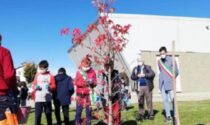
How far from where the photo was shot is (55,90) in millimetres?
14031

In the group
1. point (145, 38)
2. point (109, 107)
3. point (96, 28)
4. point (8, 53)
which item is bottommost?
point (109, 107)

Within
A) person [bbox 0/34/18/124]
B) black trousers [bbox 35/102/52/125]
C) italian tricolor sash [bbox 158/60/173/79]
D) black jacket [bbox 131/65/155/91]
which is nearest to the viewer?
person [bbox 0/34/18/124]

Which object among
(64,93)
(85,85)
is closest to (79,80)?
(85,85)

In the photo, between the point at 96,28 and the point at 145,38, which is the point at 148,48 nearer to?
the point at 145,38

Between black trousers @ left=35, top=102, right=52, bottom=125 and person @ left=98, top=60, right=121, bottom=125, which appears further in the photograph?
black trousers @ left=35, top=102, right=52, bottom=125

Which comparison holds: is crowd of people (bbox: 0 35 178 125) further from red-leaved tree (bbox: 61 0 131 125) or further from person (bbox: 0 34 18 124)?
person (bbox: 0 34 18 124)

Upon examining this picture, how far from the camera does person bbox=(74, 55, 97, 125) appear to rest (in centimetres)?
1230

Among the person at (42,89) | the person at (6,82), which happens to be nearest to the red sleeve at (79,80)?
the person at (42,89)

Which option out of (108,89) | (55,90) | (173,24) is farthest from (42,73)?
(173,24)

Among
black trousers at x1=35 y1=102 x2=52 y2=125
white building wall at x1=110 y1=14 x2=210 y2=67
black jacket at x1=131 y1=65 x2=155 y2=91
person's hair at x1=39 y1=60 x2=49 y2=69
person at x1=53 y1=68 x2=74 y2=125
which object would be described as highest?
white building wall at x1=110 y1=14 x2=210 y2=67

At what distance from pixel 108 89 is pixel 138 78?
11.2 ft

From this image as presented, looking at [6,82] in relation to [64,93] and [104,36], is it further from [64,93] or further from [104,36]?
[64,93]

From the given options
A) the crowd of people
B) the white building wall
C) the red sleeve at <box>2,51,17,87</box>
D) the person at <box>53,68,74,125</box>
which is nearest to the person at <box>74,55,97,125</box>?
the crowd of people

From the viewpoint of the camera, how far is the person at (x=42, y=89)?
43.7 ft
